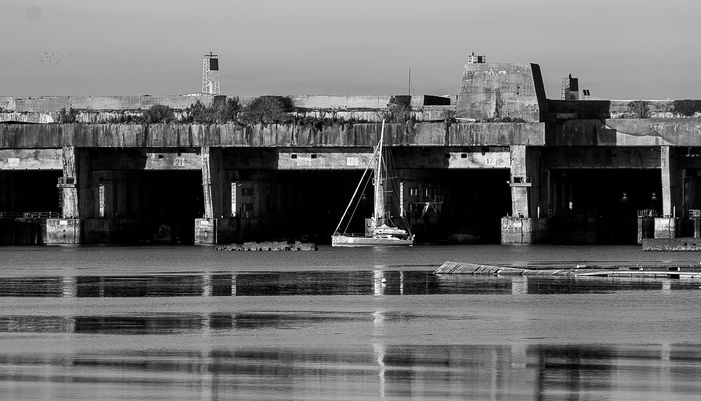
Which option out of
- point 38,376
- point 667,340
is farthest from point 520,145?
point 38,376

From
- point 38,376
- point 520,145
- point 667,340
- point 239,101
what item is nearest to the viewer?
point 38,376

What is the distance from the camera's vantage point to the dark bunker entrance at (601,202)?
137 m

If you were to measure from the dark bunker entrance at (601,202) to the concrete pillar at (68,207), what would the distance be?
127ft

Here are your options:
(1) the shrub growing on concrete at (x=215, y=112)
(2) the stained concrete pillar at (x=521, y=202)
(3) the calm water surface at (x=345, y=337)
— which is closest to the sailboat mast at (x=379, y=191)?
(2) the stained concrete pillar at (x=521, y=202)

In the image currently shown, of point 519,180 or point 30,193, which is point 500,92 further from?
point 30,193

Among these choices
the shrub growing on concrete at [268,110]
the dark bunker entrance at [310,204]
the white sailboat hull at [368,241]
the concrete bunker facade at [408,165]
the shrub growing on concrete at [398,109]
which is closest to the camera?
the concrete bunker facade at [408,165]

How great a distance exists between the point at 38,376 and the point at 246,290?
115ft

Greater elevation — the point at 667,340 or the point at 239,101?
the point at 239,101

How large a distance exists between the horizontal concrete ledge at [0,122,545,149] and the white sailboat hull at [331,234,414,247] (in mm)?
7485

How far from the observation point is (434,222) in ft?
469

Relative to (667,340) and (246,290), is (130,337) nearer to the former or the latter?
(667,340)

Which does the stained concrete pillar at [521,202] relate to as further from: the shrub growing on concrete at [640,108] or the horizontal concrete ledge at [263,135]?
the shrub growing on concrete at [640,108]

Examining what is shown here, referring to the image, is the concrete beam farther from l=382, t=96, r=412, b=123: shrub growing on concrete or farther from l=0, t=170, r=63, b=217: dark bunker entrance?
l=0, t=170, r=63, b=217: dark bunker entrance

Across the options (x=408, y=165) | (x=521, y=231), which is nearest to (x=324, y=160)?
(x=408, y=165)
